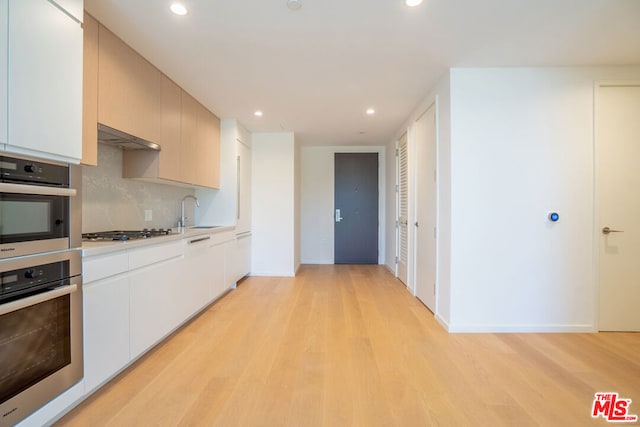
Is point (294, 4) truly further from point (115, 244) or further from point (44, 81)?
point (115, 244)

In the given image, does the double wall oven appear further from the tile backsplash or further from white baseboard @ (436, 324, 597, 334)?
white baseboard @ (436, 324, 597, 334)

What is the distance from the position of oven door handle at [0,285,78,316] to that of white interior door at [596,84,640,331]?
13.2ft

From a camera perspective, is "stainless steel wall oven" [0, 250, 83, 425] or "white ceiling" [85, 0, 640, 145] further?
"white ceiling" [85, 0, 640, 145]

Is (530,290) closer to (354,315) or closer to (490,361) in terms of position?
(490,361)

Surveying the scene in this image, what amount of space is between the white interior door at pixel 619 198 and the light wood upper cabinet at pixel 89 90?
4.10 m

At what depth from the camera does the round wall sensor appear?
1743 mm

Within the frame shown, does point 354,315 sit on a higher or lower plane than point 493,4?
lower

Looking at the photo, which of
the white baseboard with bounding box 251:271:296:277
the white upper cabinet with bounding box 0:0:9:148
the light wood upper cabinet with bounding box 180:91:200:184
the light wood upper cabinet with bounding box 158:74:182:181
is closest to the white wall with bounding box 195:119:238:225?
the light wood upper cabinet with bounding box 180:91:200:184

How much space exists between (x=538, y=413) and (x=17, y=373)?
2.61 m

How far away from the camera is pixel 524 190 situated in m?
2.60

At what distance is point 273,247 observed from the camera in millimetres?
4730

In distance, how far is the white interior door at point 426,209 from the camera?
3078mm

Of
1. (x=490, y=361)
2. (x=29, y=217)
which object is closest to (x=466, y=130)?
(x=490, y=361)

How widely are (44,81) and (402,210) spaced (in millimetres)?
4219
